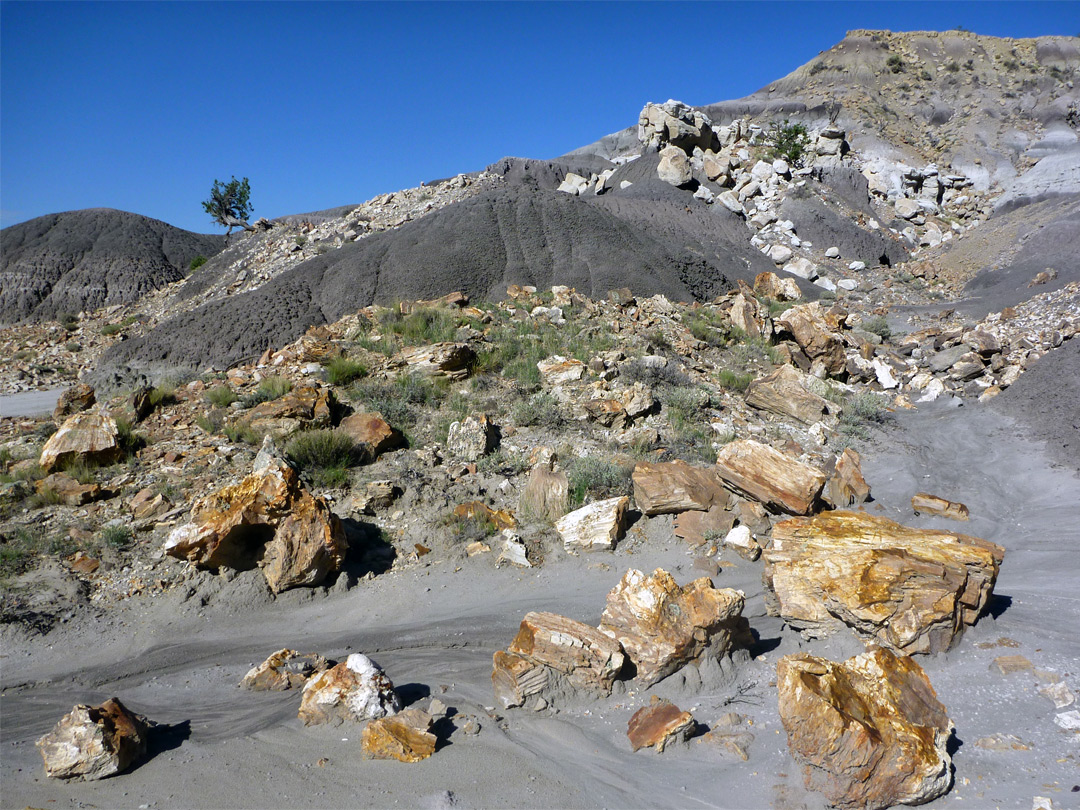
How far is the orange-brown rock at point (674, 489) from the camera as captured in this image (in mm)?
6555

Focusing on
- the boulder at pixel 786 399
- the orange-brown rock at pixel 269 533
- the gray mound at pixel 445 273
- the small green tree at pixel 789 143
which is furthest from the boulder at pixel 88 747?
the small green tree at pixel 789 143

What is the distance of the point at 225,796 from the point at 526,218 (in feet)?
54.3

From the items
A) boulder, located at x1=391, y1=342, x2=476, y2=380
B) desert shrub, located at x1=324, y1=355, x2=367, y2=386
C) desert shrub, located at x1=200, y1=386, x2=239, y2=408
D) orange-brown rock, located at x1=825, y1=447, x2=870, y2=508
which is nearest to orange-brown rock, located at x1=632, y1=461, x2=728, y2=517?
orange-brown rock, located at x1=825, y1=447, x2=870, y2=508

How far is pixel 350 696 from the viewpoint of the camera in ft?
13.3

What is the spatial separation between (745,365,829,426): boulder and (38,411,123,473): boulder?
921 cm

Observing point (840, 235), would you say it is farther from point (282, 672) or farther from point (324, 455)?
point (282, 672)

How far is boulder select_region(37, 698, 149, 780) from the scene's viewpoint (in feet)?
11.5

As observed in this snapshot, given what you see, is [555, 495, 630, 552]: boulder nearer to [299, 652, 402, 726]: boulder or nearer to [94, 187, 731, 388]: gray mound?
[299, 652, 402, 726]: boulder

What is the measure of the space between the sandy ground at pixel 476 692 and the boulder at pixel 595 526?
0.17m

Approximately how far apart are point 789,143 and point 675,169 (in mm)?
8809

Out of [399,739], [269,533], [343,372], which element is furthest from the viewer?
[343,372]

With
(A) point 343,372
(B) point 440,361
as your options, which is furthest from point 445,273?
(A) point 343,372

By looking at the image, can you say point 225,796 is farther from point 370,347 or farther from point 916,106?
point 916,106

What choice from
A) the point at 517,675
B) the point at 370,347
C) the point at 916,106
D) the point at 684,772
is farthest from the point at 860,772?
the point at 916,106
